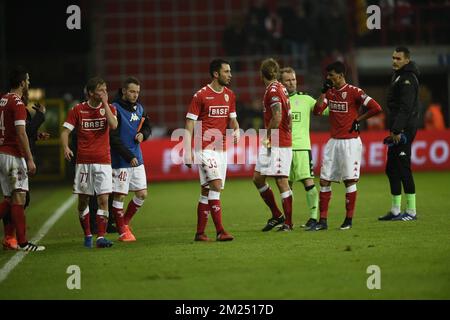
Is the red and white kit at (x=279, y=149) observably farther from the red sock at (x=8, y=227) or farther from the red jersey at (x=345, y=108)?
the red sock at (x=8, y=227)

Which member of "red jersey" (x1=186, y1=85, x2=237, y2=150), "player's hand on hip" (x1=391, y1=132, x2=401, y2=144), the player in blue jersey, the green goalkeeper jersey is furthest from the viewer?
the green goalkeeper jersey

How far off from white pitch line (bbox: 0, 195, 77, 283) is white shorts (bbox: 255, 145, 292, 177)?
3.35 m

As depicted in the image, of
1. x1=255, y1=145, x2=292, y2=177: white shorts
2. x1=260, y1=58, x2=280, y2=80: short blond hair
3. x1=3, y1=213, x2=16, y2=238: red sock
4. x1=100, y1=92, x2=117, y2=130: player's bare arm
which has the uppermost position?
x1=260, y1=58, x2=280, y2=80: short blond hair

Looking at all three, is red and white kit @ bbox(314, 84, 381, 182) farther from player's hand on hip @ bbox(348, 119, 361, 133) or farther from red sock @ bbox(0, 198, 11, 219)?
red sock @ bbox(0, 198, 11, 219)


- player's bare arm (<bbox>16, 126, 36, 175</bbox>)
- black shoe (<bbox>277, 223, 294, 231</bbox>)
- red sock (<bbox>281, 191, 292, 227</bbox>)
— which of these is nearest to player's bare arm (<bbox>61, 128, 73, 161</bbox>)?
player's bare arm (<bbox>16, 126, 36, 175</bbox>)

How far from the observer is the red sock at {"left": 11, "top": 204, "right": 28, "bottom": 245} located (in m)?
11.2

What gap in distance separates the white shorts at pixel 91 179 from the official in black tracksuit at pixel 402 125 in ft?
13.9

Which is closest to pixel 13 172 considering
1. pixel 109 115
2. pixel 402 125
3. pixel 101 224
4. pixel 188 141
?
Answer: pixel 101 224

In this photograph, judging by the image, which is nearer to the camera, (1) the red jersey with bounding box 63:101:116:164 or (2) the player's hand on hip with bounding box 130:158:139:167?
(1) the red jersey with bounding box 63:101:116:164

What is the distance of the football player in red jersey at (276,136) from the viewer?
11.8 meters

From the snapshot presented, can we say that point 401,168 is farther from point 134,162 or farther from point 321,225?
point 134,162

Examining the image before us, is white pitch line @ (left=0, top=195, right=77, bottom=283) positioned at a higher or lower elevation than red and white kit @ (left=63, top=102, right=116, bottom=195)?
lower

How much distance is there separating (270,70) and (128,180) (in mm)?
2380
